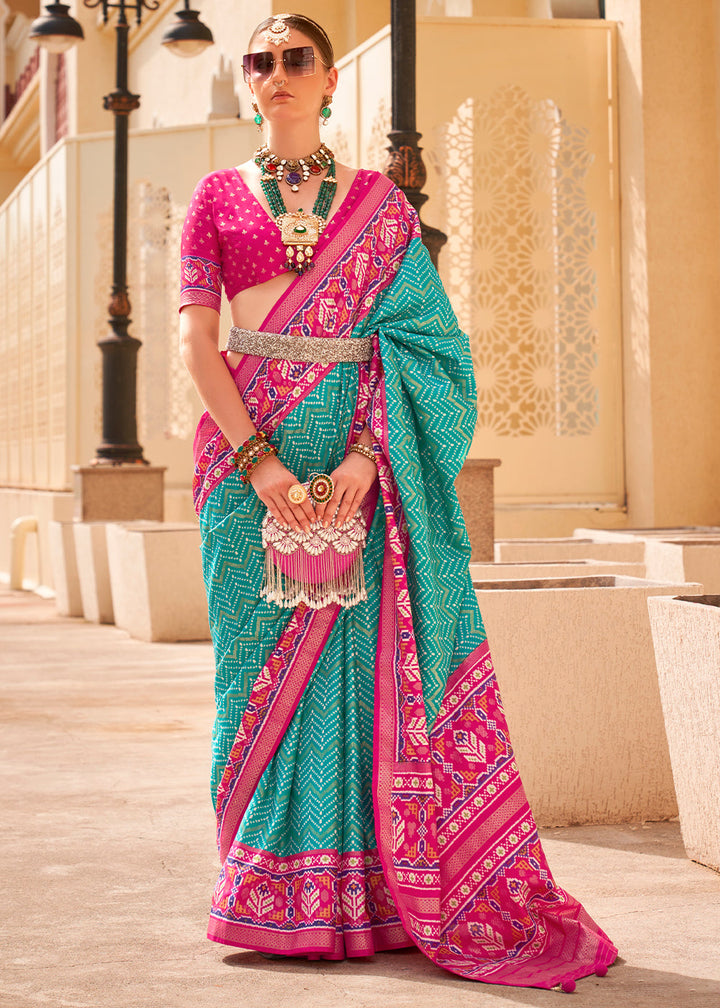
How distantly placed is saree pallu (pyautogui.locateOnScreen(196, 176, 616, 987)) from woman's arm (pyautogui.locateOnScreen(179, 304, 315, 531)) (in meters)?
0.07

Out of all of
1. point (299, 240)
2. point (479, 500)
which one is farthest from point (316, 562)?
point (479, 500)

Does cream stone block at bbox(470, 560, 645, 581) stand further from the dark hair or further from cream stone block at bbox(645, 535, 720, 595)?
the dark hair

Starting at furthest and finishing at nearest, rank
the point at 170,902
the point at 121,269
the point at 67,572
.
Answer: the point at 121,269 < the point at 67,572 < the point at 170,902

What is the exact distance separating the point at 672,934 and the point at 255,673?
39.4 inches

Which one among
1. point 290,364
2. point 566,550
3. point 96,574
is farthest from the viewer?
point 96,574

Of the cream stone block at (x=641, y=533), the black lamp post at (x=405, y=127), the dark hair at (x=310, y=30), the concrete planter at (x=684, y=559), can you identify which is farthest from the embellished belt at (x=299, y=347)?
the cream stone block at (x=641, y=533)

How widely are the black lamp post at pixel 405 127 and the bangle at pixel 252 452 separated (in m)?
2.50

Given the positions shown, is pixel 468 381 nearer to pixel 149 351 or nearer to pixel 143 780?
pixel 143 780

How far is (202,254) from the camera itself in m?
2.93

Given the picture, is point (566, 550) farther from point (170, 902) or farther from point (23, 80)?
point (23, 80)

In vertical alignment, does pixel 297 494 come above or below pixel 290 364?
below

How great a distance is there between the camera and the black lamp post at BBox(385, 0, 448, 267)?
5.20 meters

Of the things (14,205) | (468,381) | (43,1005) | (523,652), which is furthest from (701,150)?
(14,205)

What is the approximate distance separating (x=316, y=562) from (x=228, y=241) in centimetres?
68
